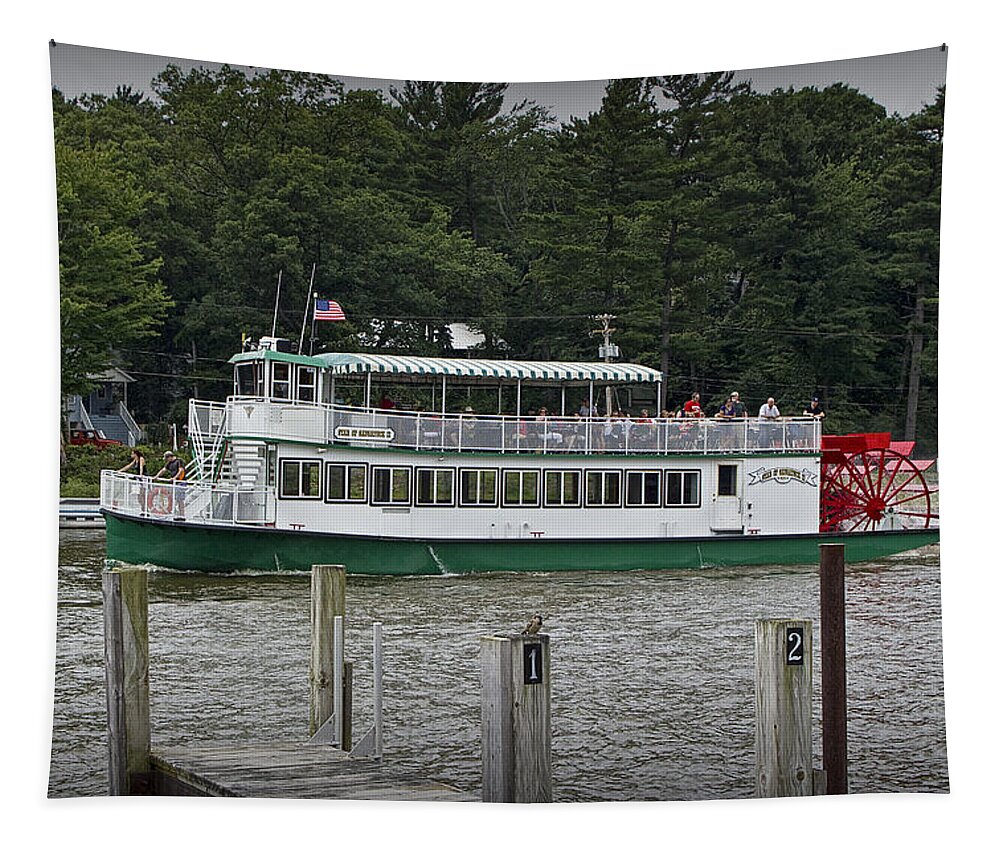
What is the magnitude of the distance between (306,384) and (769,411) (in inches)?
89.6

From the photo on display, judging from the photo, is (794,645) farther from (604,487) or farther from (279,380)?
(604,487)

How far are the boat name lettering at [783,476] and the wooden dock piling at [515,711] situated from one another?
3330 mm

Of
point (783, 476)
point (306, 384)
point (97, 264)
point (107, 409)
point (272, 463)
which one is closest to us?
point (97, 264)

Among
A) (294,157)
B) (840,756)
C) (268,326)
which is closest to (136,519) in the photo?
(268,326)

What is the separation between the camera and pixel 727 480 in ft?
30.0

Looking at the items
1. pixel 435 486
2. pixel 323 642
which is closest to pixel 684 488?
pixel 435 486

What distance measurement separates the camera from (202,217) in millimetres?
7355

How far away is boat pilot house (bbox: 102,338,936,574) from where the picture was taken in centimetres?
805

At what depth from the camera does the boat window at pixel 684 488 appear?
9125mm

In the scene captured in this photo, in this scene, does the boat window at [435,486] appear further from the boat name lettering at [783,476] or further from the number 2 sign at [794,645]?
the number 2 sign at [794,645]

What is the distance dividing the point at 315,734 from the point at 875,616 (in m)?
2.48

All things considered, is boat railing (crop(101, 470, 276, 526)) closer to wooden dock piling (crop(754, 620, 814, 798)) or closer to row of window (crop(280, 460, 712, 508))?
row of window (crop(280, 460, 712, 508))

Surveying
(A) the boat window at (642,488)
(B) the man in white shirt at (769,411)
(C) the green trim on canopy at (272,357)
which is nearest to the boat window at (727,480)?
(A) the boat window at (642,488)

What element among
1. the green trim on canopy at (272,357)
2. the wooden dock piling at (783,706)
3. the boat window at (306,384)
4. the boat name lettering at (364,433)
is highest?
the green trim on canopy at (272,357)
